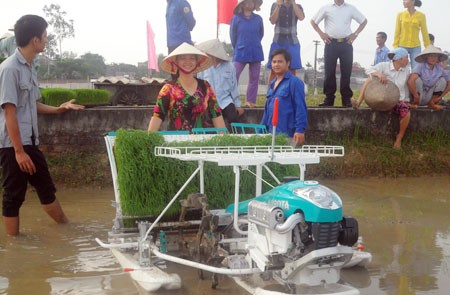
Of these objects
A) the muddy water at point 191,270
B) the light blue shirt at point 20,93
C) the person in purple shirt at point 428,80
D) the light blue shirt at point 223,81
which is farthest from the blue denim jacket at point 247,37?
the light blue shirt at point 20,93

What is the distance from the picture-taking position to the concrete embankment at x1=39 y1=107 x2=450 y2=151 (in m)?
8.00

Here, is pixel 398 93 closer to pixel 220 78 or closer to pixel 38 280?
pixel 220 78

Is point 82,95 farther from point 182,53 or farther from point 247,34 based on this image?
point 182,53

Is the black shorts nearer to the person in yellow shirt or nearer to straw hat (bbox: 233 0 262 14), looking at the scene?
straw hat (bbox: 233 0 262 14)

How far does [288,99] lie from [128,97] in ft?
29.2

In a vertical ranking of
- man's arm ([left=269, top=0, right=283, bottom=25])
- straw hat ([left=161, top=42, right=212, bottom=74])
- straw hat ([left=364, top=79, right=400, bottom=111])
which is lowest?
straw hat ([left=364, top=79, right=400, bottom=111])

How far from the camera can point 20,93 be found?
5.30 meters

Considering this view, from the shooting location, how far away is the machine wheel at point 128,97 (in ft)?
46.0

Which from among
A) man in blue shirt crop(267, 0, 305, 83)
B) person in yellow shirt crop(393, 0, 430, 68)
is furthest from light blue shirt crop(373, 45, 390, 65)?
man in blue shirt crop(267, 0, 305, 83)

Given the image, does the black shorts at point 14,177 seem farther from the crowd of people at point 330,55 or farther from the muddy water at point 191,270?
the crowd of people at point 330,55

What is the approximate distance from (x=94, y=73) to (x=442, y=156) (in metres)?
52.7

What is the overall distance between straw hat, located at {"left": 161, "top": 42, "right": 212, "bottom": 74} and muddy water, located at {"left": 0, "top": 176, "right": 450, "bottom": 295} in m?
1.78

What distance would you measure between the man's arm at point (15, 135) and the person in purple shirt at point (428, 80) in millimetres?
6388

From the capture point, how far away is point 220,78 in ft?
23.4
